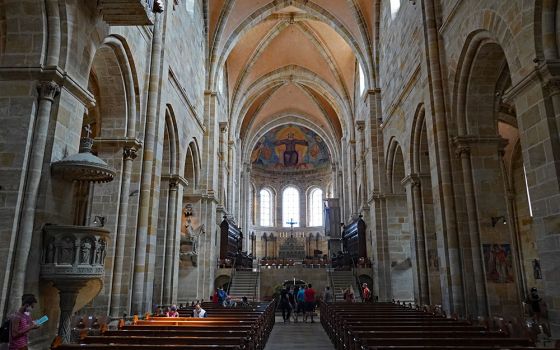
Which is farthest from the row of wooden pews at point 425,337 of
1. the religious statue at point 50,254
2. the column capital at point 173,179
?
the column capital at point 173,179

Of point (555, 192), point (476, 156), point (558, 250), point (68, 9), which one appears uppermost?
point (68, 9)

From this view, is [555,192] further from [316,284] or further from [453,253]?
[316,284]

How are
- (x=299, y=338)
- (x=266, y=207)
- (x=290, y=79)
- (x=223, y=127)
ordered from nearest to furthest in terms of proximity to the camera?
1. (x=299, y=338)
2. (x=223, y=127)
3. (x=290, y=79)
4. (x=266, y=207)

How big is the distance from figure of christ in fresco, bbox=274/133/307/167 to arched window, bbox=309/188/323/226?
3787 millimetres

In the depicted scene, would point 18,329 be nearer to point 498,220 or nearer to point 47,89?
point 47,89

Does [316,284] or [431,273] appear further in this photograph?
[316,284]

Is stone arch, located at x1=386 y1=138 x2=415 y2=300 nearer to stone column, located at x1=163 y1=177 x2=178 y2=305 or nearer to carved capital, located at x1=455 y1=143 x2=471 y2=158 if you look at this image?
carved capital, located at x1=455 y1=143 x2=471 y2=158

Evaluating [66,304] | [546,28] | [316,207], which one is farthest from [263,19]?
[316,207]

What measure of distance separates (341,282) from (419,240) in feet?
31.0

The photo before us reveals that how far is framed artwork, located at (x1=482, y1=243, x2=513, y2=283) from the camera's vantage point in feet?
34.3

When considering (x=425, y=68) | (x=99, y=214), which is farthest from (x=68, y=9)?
(x=425, y=68)

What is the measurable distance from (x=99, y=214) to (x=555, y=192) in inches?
384

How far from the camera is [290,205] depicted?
1775 inches

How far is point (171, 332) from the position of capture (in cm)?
718
